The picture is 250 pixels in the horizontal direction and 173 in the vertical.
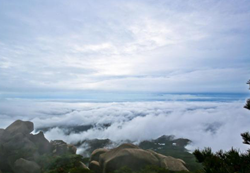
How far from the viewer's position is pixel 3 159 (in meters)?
24.2

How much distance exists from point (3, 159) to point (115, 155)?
16.7 metres

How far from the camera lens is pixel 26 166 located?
69.6 ft

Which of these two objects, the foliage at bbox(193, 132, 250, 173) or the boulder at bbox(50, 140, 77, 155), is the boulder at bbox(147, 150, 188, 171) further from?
the boulder at bbox(50, 140, 77, 155)

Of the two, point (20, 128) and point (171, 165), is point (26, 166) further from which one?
point (171, 165)

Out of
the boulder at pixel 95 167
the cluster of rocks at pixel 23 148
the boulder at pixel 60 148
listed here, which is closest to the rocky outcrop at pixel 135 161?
the boulder at pixel 95 167

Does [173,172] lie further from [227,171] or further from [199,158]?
[227,171]

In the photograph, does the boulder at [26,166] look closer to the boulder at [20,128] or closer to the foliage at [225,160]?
the boulder at [20,128]

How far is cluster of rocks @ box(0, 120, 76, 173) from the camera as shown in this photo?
71.3ft

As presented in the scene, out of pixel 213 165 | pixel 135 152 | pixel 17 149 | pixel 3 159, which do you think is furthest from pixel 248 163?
pixel 3 159

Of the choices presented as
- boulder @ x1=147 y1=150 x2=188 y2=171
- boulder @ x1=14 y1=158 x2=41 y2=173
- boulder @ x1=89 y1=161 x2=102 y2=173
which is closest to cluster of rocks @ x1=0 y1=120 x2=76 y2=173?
boulder @ x1=14 y1=158 x2=41 y2=173

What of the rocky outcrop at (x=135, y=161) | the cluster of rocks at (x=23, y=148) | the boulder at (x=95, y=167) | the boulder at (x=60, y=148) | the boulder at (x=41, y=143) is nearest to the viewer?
the rocky outcrop at (x=135, y=161)

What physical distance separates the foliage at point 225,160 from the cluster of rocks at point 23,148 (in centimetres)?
2070

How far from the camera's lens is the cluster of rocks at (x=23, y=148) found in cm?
2173

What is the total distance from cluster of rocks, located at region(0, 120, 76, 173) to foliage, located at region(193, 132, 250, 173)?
20.7 m
